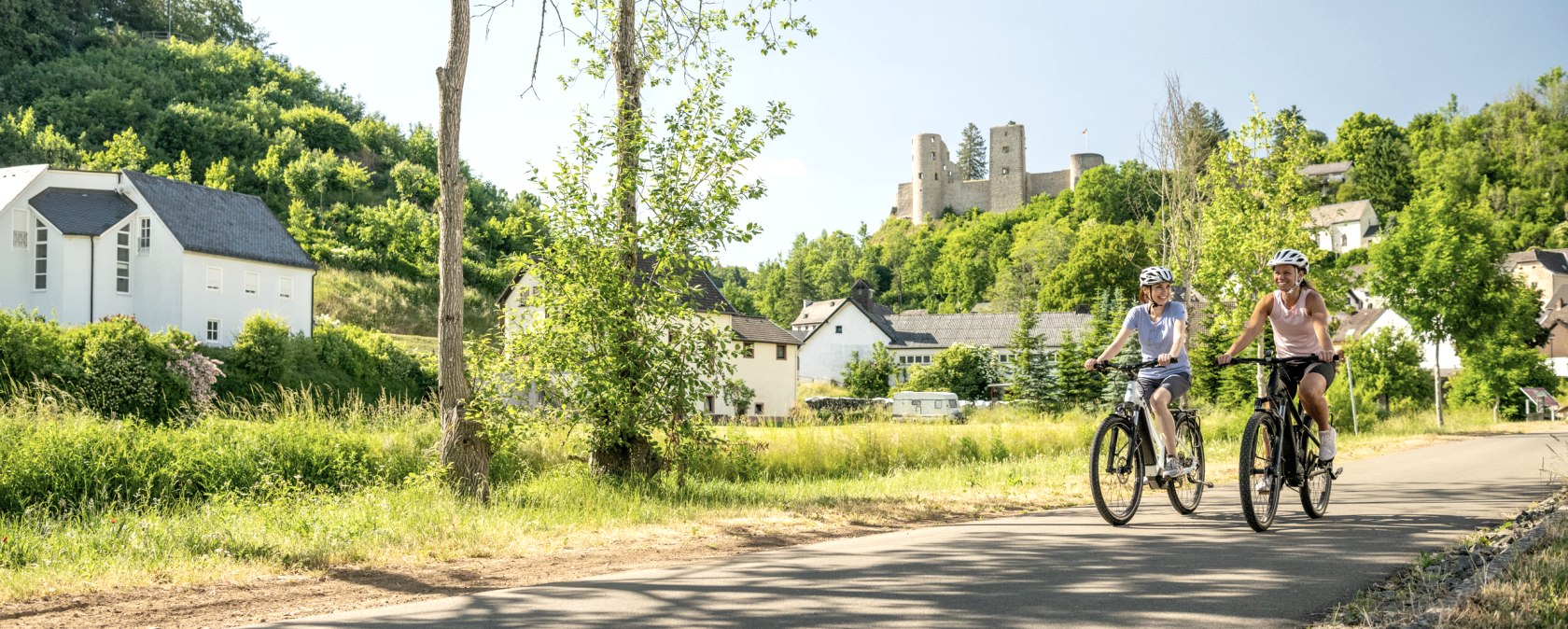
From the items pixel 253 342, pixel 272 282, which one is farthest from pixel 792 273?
pixel 253 342

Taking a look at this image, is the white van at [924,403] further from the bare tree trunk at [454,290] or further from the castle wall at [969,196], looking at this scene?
the castle wall at [969,196]

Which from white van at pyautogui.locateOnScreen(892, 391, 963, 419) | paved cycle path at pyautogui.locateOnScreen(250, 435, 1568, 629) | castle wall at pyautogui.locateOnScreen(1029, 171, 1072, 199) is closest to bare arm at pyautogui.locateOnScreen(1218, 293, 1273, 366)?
paved cycle path at pyautogui.locateOnScreen(250, 435, 1568, 629)

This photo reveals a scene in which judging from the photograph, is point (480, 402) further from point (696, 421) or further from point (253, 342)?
point (253, 342)

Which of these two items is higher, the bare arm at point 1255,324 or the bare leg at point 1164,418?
the bare arm at point 1255,324

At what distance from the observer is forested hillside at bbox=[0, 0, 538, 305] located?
223ft

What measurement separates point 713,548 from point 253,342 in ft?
96.5

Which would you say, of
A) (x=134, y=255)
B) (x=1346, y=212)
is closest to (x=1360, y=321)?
(x=1346, y=212)

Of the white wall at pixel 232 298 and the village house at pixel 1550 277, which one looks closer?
the white wall at pixel 232 298

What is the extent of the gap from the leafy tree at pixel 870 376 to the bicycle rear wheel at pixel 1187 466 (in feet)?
174

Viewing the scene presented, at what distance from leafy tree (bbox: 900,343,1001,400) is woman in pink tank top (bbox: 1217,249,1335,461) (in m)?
51.1

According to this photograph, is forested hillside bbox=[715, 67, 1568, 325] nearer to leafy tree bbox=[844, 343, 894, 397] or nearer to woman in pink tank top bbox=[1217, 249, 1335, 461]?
leafy tree bbox=[844, 343, 894, 397]

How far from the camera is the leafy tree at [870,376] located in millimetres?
62688

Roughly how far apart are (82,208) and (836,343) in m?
46.1

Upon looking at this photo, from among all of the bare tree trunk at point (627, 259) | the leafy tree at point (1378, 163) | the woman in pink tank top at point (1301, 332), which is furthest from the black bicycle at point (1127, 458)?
the leafy tree at point (1378, 163)
